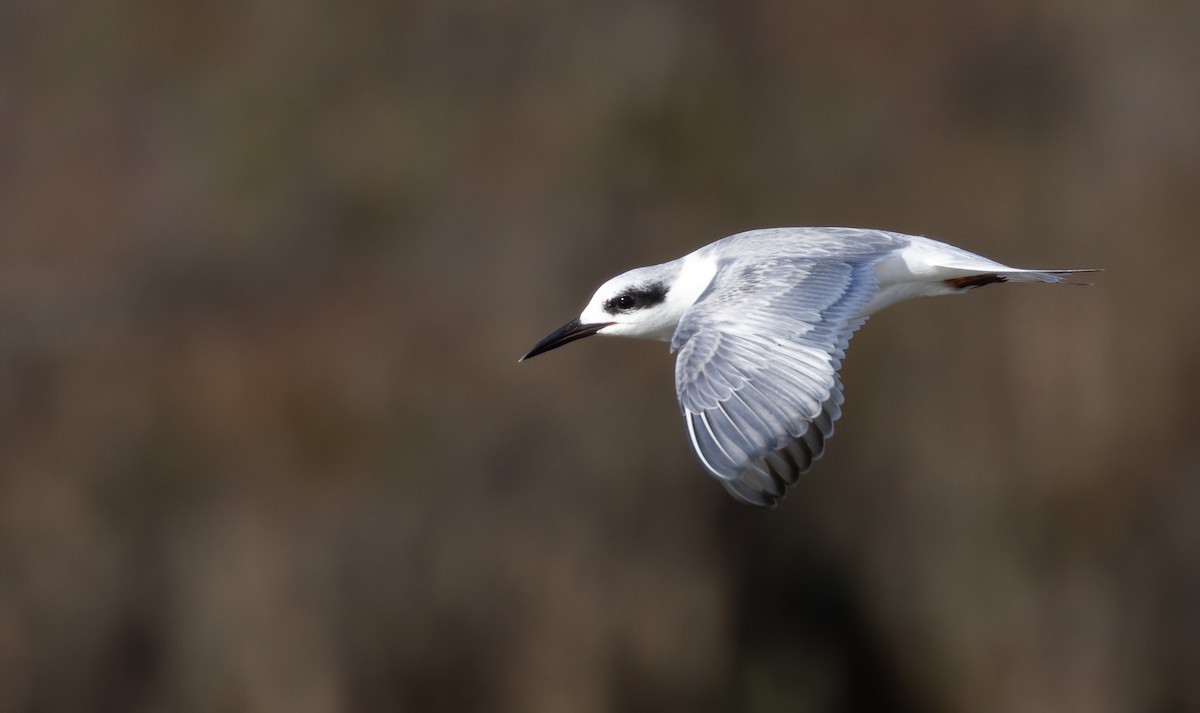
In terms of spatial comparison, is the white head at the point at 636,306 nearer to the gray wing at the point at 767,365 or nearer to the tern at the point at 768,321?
the tern at the point at 768,321

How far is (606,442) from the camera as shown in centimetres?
726

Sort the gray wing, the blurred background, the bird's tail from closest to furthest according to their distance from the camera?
the gray wing < the bird's tail < the blurred background

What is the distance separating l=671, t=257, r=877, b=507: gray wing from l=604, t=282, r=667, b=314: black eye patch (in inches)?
12.2

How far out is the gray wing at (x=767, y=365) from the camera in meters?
3.26

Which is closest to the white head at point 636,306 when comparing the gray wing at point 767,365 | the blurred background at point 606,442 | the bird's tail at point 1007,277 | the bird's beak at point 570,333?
the bird's beak at point 570,333

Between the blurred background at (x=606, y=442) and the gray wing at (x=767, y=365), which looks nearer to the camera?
the gray wing at (x=767, y=365)

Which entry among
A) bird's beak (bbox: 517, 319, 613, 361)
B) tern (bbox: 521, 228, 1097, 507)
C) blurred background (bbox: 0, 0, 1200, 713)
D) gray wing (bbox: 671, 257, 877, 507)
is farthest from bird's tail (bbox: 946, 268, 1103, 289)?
blurred background (bbox: 0, 0, 1200, 713)

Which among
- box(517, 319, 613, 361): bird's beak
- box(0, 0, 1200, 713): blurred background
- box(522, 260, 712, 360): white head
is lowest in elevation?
box(0, 0, 1200, 713): blurred background

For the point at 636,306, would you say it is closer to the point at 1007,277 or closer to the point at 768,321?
the point at 768,321

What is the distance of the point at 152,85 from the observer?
9.14 m

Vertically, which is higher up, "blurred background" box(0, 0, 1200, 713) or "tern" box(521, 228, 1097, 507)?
"tern" box(521, 228, 1097, 507)

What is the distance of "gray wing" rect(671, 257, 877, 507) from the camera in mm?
3262

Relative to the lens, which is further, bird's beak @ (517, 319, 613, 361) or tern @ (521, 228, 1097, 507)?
bird's beak @ (517, 319, 613, 361)

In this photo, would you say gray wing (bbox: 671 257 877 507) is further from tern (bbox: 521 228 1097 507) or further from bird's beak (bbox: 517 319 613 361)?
bird's beak (bbox: 517 319 613 361)
